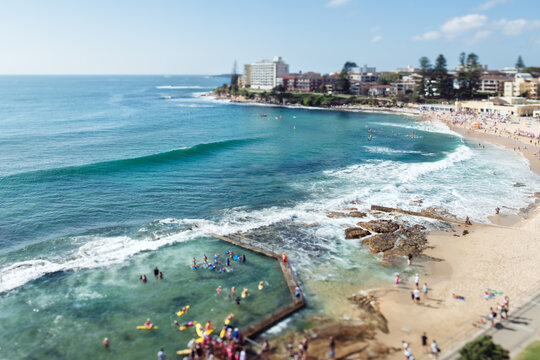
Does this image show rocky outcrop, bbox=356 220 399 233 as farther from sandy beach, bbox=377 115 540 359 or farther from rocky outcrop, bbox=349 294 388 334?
rocky outcrop, bbox=349 294 388 334

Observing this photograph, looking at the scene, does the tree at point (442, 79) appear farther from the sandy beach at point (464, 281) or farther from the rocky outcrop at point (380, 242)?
the rocky outcrop at point (380, 242)

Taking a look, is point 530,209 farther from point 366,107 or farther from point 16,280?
point 366,107

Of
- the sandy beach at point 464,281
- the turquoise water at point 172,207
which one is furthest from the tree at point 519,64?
the sandy beach at point 464,281

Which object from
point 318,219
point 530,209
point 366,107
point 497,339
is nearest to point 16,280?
point 318,219

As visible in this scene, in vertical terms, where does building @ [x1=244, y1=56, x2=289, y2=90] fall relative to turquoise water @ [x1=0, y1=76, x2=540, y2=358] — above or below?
above

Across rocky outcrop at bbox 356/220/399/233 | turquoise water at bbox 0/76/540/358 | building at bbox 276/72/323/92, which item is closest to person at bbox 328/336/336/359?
turquoise water at bbox 0/76/540/358

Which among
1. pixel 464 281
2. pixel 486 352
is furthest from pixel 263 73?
pixel 486 352

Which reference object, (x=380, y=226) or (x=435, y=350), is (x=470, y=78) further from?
(x=435, y=350)
